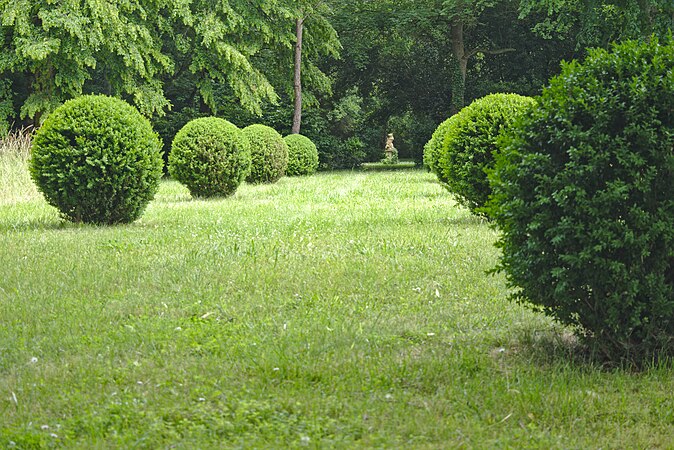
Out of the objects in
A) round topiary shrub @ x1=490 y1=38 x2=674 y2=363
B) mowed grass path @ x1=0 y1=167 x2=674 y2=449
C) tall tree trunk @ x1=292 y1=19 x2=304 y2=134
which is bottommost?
mowed grass path @ x1=0 y1=167 x2=674 y2=449

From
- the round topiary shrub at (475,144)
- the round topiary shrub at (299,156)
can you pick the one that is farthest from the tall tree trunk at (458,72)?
the round topiary shrub at (475,144)

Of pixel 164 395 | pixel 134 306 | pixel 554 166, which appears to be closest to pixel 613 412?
pixel 554 166

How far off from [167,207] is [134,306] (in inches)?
315

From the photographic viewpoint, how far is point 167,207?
13.7 metres

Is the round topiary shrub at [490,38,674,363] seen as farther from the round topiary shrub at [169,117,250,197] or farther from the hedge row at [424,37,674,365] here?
the round topiary shrub at [169,117,250,197]

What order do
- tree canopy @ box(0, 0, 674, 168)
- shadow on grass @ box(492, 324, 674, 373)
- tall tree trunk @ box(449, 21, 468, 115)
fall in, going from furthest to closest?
tall tree trunk @ box(449, 21, 468, 115) < tree canopy @ box(0, 0, 674, 168) < shadow on grass @ box(492, 324, 674, 373)

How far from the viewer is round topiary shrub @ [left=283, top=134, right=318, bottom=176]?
87.0 feet

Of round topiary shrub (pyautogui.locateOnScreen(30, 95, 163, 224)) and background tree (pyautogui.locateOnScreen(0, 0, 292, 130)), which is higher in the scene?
background tree (pyautogui.locateOnScreen(0, 0, 292, 130))

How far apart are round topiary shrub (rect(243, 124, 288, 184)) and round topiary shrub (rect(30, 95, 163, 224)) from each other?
1016 centimetres

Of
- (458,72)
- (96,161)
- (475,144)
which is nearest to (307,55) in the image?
(458,72)

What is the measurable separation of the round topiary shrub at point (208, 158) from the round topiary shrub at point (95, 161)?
15.3 ft

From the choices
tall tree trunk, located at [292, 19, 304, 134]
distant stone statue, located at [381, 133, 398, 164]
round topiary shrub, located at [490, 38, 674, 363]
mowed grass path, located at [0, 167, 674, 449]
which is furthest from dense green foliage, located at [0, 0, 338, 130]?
round topiary shrub, located at [490, 38, 674, 363]

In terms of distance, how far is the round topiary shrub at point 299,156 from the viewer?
26.5 metres

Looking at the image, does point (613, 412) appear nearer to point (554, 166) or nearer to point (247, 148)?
point (554, 166)
